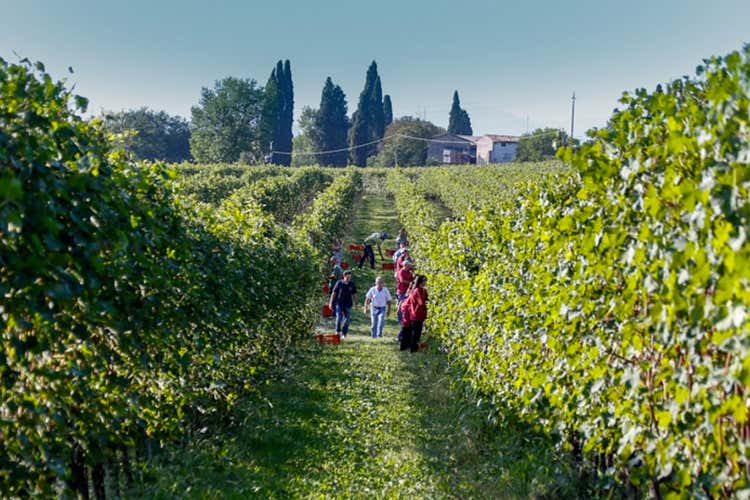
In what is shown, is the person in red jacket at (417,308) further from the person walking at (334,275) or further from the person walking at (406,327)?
the person walking at (334,275)

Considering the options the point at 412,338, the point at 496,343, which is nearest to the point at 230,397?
the point at 496,343

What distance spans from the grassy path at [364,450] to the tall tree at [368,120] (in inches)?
3222

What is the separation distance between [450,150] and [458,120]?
868 inches

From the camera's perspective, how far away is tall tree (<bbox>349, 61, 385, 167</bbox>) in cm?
9106

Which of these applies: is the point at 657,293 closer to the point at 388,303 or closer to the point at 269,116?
the point at 388,303

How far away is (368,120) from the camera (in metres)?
94.0

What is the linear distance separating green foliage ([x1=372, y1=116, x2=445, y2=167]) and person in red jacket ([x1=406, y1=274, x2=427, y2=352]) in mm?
73384

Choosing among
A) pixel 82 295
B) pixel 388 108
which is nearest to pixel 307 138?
pixel 388 108

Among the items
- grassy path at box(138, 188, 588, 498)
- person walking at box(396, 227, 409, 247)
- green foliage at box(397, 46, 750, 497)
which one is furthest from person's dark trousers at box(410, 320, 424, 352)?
person walking at box(396, 227, 409, 247)

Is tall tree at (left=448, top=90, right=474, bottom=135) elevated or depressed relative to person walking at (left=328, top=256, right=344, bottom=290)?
elevated

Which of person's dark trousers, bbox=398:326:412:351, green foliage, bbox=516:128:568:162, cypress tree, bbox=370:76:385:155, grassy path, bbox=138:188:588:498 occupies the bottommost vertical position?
grassy path, bbox=138:188:588:498

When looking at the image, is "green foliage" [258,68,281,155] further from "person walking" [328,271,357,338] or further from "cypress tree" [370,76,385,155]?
"person walking" [328,271,357,338]

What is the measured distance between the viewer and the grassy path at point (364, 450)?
19.2ft

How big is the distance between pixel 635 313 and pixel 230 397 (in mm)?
4084
